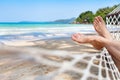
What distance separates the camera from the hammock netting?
66cm

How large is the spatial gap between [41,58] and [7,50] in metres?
0.18

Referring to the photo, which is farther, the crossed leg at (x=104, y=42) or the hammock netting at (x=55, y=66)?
the crossed leg at (x=104, y=42)

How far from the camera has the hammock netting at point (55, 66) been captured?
2.16ft

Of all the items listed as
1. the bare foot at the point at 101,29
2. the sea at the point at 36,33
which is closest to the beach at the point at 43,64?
the bare foot at the point at 101,29

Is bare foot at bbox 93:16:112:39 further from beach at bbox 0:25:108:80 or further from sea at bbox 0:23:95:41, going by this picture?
sea at bbox 0:23:95:41

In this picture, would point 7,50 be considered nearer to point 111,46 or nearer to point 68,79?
point 111,46

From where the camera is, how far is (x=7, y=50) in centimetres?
56

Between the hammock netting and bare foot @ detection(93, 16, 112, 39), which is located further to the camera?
bare foot @ detection(93, 16, 112, 39)

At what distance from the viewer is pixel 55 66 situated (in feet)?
3.07

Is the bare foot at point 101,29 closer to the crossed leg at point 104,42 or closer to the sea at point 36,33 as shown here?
the crossed leg at point 104,42

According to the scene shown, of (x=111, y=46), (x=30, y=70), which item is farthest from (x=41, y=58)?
(x=30, y=70)

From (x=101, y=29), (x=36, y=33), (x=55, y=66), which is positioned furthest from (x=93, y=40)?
(x=36, y=33)

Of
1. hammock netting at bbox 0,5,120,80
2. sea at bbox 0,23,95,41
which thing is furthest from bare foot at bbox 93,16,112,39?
sea at bbox 0,23,95,41

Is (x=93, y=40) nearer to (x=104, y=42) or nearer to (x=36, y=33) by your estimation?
(x=104, y=42)
